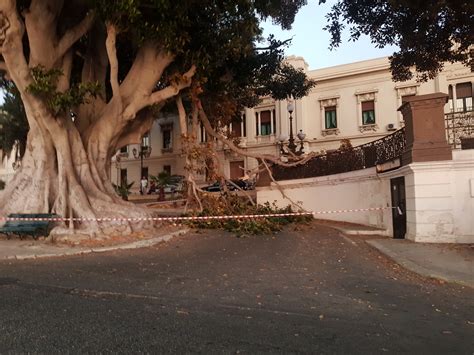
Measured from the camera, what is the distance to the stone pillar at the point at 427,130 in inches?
373

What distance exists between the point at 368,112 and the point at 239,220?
26871mm

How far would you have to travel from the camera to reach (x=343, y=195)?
1471 cm

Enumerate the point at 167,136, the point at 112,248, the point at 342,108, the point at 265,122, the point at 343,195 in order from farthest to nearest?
1. the point at 167,136
2. the point at 265,122
3. the point at 342,108
4. the point at 343,195
5. the point at 112,248

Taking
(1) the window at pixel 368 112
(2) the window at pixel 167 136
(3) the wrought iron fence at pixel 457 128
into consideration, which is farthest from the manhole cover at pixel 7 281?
(2) the window at pixel 167 136

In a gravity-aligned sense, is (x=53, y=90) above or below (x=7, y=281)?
above

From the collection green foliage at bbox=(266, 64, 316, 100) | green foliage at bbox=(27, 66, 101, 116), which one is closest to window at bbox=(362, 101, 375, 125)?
green foliage at bbox=(266, 64, 316, 100)

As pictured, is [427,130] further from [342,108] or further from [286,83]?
[342,108]

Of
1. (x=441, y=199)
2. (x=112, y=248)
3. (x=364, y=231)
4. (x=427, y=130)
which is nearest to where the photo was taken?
(x=112, y=248)

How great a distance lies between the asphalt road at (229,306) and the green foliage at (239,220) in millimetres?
3524

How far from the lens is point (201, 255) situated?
8.64 meters

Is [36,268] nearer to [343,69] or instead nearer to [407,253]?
[407,253]

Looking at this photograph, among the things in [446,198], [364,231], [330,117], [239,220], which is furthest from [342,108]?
[446,198]

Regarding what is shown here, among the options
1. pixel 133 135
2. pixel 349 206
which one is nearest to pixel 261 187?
pixel 349 206

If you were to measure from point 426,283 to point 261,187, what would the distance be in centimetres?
1191
